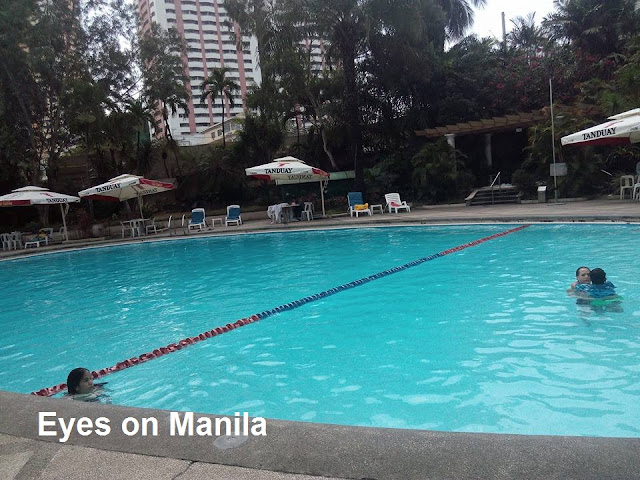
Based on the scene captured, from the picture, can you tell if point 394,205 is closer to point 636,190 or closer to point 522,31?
point 636,190

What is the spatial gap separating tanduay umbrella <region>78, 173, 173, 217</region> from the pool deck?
17.3 metres

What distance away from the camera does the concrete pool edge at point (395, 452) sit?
200cm

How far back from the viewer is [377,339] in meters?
5.77

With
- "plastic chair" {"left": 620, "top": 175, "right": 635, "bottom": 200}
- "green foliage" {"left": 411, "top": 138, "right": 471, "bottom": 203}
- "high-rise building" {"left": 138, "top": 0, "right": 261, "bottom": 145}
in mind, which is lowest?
"plastic chair" {"left": 620, "top": 175, "right": 635, "bottom": 200}

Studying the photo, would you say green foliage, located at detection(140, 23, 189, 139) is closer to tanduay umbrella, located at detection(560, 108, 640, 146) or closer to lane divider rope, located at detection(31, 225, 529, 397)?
tanduay umbrella, located at detection(560, 108, 640, 146)

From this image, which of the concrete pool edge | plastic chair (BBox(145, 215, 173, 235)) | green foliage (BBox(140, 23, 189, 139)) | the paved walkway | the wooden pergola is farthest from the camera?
green foliage (BBox(140, 23, 189, 139))

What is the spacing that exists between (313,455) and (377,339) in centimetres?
363

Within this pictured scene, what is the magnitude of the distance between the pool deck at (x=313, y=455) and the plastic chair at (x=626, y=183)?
16076mm

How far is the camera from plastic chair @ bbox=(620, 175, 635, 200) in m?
15.9

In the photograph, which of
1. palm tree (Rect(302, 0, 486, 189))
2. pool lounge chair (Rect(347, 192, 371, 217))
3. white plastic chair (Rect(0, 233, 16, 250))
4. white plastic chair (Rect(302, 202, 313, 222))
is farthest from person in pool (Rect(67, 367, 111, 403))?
palm tree (Rect(302, 0, 486, 189))

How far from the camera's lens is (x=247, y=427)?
8.34 ft

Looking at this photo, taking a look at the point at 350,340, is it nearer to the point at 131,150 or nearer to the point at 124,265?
the point at 124,265

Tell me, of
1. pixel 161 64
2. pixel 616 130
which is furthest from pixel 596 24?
pixel 161 64

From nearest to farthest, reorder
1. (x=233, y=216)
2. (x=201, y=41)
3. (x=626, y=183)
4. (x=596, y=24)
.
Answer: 1. (x=626, y=183)
2. (x=233, y=216)
3. (x=596, y=24)
4. (x=201, y=41)
